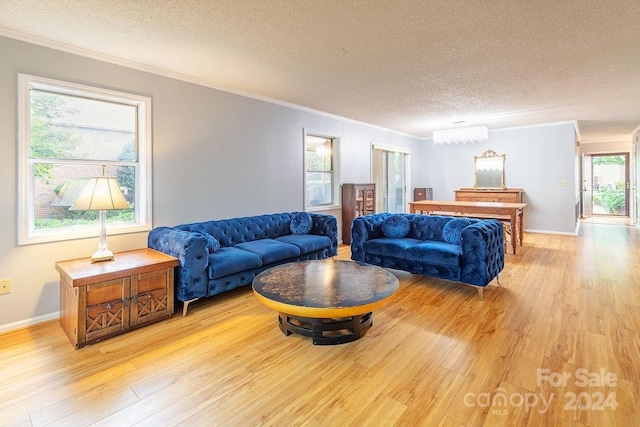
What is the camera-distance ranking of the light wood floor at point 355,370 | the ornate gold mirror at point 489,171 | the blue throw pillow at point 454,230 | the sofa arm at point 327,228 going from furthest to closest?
the ornate gold mirror at point 489,171, the sofa arm at point 327,228, the blue throw pillow at point 454,230, the light wood floor at point 355,370

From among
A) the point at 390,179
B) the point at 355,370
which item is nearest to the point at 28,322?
the point at 355,370

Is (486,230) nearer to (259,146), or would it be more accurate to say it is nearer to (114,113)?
(259,146)

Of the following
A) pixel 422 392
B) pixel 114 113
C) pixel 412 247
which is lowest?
pixel 422 392

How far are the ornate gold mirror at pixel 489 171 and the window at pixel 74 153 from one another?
7.57m

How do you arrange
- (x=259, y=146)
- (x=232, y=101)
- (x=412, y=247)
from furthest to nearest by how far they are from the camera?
1. (x=259, y=146)
2. (x=232, y=101)
3. (x=412, y=247)

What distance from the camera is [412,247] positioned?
3.72 meters

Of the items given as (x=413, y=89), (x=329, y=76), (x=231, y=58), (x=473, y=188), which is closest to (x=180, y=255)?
(x=231, y=58)

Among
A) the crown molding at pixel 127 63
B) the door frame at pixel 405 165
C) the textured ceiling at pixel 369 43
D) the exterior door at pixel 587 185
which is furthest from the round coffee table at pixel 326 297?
the exterior door at pixel 587 185

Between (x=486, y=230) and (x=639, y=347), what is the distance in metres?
1.44

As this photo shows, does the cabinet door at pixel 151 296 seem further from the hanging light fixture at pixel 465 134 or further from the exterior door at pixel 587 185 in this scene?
the exterior door at pixel 587 185

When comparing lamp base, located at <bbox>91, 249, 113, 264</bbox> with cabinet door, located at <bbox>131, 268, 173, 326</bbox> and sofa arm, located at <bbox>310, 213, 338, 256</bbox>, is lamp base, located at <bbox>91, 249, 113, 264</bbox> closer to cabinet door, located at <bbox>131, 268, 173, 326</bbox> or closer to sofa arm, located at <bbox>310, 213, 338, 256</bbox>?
cabinet door, located at <bbox>131, 268, 173, 326</bbox>

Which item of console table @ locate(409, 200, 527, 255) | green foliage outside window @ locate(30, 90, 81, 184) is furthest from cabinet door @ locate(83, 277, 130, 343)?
console table @ locate(409, 200, 527, 255)

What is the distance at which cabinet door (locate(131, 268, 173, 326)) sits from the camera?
2664 mm

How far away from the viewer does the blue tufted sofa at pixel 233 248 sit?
9.73 ft
